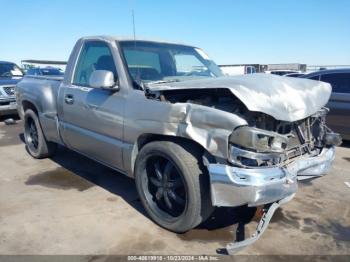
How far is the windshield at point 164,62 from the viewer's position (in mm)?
3914

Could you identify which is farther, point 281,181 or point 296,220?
point 296,220

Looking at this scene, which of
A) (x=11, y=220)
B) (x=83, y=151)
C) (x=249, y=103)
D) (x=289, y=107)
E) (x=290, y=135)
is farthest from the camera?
(x=83, y=151)

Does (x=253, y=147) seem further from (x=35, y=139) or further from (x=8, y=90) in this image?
(x=8, y=90)

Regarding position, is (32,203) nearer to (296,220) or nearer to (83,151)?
(83,151)

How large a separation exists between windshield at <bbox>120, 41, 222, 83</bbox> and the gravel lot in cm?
153

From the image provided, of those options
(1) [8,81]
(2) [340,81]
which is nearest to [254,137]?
(2) [340,81]

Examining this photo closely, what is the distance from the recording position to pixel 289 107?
9.77 ft

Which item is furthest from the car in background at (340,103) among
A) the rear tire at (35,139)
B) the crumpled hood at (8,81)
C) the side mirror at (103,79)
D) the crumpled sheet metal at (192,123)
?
the crumpled hood at (8,81)

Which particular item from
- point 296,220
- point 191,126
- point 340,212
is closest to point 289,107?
point 191,126

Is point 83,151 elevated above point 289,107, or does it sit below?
below

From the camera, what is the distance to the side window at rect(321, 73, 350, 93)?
6.98 metres

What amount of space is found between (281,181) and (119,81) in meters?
1.98

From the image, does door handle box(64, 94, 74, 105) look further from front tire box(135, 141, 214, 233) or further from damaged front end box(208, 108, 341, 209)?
damaged front end box(208, 108, 341, 209)

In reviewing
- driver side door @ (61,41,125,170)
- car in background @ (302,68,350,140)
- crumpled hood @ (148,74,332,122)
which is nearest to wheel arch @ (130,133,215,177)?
driver side door @ (61,41,125,170)
